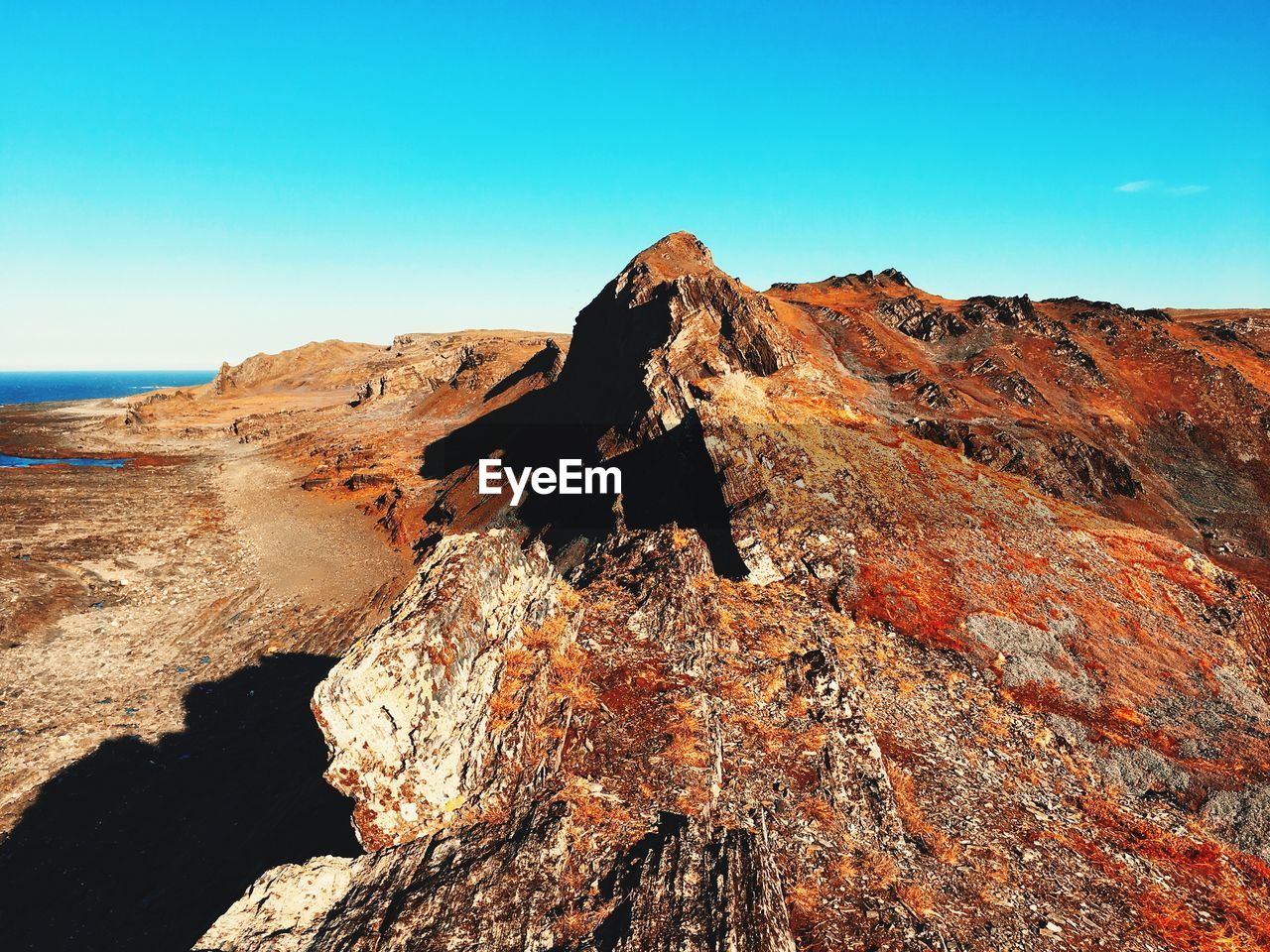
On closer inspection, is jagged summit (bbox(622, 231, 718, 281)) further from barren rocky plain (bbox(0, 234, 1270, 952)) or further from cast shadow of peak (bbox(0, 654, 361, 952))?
cast shadow of peak (bbox(0, 654, 361, 952))

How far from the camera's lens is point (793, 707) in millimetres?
15875

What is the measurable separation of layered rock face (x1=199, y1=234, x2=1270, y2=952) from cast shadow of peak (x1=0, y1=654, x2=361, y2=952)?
11.6 feet

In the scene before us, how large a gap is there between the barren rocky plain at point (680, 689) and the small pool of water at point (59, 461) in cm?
2842

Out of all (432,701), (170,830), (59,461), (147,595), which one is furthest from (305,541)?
(59,461)

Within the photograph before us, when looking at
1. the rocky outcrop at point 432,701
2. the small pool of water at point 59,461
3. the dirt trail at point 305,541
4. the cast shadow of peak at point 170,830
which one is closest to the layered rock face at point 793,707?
the rocky outcrop at point 432,701

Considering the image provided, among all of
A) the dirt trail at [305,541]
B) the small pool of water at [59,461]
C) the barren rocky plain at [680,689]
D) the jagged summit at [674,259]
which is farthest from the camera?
the small pool of water at [59,461]

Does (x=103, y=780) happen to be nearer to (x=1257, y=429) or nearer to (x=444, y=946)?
(x=444, y=946)

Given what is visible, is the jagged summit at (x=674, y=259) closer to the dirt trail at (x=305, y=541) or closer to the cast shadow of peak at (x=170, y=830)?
the dirt trail at (x=305, y=541)

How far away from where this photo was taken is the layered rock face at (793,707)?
33.0 ft

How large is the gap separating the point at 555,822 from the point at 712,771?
397 cm

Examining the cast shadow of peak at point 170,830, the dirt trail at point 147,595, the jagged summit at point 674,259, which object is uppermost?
the jagged summit at point 674,259

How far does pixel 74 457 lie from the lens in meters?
70.0

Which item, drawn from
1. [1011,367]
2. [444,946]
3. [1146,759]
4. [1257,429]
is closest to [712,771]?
[444,946]

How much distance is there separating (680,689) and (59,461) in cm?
9092
